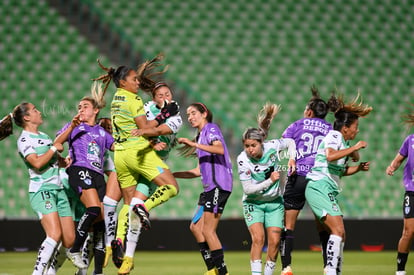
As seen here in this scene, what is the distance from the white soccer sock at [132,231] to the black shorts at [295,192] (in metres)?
1.85

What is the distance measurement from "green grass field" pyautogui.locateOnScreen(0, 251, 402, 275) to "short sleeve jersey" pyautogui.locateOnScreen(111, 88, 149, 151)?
2.01 m

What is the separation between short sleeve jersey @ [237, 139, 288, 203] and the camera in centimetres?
681

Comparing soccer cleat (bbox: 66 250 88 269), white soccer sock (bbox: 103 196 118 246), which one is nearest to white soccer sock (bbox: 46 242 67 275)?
soccer cleat (bbox: 66 250 88 269)

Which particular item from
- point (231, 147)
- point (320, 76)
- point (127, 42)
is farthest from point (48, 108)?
point (320, 76)

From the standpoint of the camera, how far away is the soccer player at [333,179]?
21.0ft

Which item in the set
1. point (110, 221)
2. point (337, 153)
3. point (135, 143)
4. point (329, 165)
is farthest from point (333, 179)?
point (110, 221)

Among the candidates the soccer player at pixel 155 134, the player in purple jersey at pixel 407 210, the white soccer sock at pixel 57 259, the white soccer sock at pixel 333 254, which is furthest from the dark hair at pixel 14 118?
the player in purple jersey at pixel 407 210

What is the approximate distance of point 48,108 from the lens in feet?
46.0

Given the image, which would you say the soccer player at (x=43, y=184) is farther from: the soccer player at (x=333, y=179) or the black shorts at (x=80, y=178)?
the soccer player at (x=333, y=179)

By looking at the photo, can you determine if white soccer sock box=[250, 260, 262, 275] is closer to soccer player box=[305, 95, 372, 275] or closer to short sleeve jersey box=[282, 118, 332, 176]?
soccer player box=[305, 95, 372, 275]

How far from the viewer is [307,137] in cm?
783

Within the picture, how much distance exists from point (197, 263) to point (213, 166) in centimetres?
331

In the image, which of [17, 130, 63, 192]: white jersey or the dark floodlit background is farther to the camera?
the dark floodlit background

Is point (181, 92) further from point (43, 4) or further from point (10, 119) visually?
point (10, 119)
